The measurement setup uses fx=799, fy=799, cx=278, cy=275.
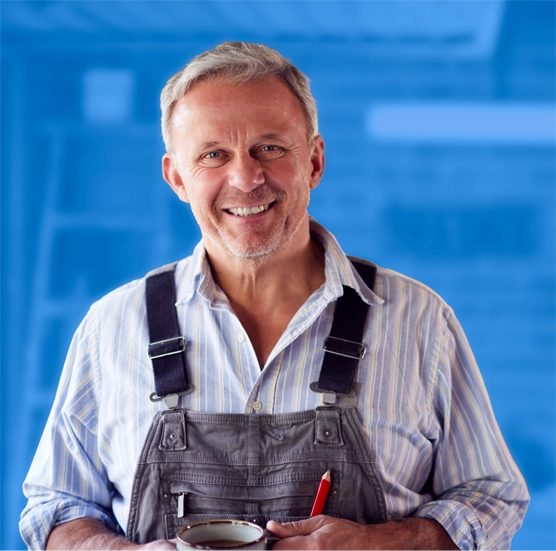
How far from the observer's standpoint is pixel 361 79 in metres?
2.45

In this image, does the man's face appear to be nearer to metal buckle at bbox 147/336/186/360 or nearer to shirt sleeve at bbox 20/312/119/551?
metal buckle at bbox 147/336/186/360

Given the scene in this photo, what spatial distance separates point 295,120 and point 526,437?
1.34 m

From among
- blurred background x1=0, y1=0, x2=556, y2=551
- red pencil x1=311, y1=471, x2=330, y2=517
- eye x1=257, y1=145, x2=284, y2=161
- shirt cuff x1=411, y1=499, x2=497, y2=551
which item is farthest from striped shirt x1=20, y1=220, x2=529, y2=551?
blurred background x1=0, y1=0, x2=556, y2=551

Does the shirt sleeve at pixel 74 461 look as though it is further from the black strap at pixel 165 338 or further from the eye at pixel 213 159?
the eye at pixel 213 159

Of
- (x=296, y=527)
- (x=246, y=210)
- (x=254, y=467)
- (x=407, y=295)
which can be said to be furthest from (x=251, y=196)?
(x=296, y=527)

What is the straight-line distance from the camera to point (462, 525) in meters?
1.45

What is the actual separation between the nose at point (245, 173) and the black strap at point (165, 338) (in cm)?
28

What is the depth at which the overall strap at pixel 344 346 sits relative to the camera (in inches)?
57.9

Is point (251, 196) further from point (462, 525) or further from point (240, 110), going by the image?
point (462, 525)

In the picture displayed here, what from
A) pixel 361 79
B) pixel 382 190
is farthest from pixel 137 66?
pixel 382 190

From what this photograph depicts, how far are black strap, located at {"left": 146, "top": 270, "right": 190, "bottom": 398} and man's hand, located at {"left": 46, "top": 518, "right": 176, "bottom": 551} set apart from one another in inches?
10.7

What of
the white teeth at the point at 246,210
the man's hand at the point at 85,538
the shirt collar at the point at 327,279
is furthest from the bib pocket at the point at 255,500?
the white teeth at the point at 246,210

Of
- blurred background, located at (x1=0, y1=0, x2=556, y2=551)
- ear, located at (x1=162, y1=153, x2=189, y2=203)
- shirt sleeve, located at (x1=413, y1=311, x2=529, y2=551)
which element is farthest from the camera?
blurred background, located at (x1=0, y1=0, x2=556, y2=551)

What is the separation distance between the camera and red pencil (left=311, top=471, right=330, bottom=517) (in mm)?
1387
